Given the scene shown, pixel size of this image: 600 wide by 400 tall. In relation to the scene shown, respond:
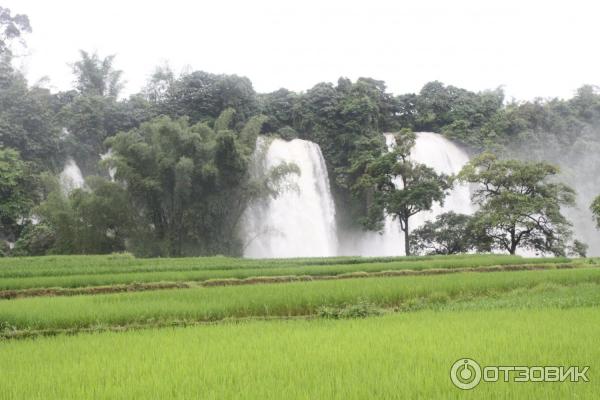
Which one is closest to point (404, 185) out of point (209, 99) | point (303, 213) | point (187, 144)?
point (303, 213)

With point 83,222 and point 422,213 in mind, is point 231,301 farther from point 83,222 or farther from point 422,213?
point 422,213

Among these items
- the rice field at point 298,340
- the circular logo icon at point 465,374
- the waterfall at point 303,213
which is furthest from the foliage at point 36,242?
the circular logo icon at point 465,374

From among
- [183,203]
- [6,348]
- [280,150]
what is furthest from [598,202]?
[6,348]

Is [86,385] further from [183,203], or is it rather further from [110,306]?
[183,203]

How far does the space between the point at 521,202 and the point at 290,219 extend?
1358 cm

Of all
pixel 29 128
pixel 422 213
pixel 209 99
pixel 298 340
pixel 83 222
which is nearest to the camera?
pixel 298 340

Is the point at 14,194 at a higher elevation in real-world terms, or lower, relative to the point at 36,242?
higher

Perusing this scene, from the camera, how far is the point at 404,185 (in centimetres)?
3102

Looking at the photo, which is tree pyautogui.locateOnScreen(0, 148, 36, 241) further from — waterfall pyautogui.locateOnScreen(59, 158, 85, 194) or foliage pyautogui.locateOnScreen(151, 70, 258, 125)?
foliage pyautogui.locateOnScreen(151, 70, 258, 125)

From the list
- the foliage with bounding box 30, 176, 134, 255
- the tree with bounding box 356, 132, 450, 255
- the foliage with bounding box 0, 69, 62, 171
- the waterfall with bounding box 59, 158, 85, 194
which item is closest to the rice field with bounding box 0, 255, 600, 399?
the foliage with bounding box 30, 176, 134, 255

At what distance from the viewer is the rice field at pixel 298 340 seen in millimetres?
4730

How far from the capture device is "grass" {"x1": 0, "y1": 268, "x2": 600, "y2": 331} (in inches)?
352

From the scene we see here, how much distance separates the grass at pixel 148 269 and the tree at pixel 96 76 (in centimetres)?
2444

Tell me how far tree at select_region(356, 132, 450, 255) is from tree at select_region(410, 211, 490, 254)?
1.09 meters
